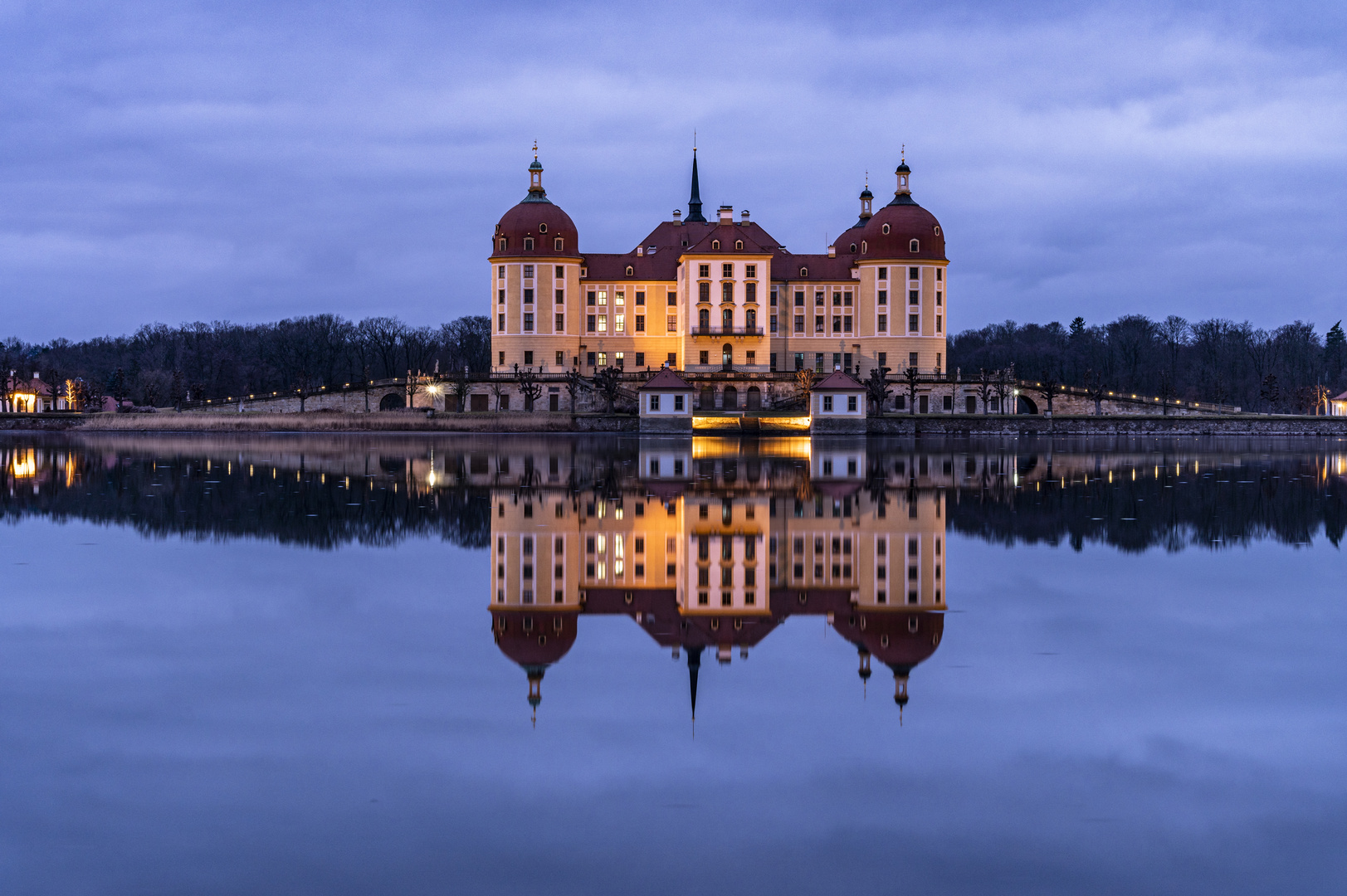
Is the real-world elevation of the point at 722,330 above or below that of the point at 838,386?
above

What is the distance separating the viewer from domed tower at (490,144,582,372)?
85.0 m

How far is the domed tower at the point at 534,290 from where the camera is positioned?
279ft

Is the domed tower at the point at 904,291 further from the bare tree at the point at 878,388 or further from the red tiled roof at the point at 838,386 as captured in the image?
the red tiled roof at the point at 838,386

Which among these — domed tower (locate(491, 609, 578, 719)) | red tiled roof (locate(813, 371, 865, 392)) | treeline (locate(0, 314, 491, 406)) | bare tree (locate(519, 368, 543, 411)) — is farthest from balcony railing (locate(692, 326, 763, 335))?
domed tower (locate(491, 609, 578, 719))

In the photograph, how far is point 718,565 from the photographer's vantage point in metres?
13.8

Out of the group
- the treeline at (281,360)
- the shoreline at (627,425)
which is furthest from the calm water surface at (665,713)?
the treeline at (281,360)

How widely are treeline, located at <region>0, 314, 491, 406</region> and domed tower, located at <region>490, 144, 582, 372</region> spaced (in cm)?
2539

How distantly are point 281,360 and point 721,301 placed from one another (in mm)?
52695

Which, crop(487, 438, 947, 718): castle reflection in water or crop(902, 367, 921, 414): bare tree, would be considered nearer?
crop(487, 438, 947, 718): castle reflection in water

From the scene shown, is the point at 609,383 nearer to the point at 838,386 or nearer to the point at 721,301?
the point at 721,301

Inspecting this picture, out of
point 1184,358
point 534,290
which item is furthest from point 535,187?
point 1184,358

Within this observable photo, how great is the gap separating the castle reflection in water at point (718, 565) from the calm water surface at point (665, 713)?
2.9 inches

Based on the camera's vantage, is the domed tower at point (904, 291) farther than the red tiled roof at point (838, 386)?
Yes

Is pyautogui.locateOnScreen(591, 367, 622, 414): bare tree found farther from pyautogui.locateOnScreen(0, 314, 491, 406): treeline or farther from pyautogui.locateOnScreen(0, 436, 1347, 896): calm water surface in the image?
pyautogui.locateOnScreen(0, 436, 1347, 896): calm water surface
